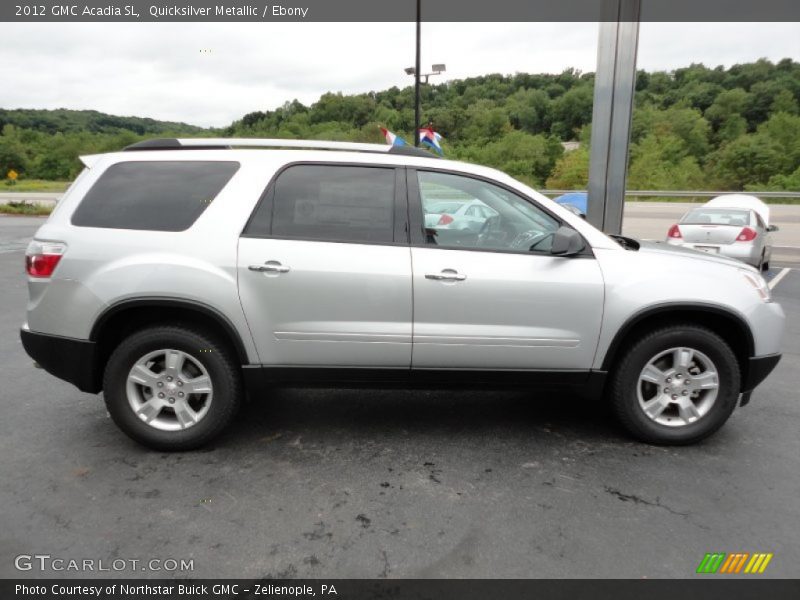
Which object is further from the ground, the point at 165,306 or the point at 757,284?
the point at 757,284

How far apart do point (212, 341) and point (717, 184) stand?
151 ft

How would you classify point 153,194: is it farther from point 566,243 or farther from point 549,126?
point 549,126

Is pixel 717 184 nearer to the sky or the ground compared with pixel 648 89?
nearer to the ground

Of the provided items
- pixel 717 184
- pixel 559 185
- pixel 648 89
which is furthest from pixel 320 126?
pixel 648 89

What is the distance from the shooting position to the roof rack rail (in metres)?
3.73

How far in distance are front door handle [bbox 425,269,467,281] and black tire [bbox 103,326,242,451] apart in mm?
1304

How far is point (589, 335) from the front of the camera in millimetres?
3508

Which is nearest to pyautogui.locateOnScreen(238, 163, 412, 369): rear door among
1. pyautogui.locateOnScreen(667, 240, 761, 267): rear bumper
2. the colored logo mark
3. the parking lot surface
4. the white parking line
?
the parking lot surface

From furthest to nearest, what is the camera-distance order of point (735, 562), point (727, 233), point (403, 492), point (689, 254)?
point (727, 233)
point (689, 254)
point (403, 492)
point (735, 562)

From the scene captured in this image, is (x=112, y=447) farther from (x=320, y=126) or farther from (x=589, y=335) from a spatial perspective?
(x=320, y=126)

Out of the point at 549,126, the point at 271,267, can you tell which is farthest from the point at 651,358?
the point at 549,126

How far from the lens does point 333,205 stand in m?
3.55

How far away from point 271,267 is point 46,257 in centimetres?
133
